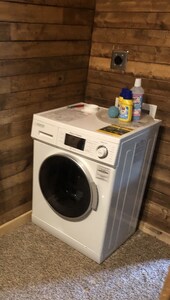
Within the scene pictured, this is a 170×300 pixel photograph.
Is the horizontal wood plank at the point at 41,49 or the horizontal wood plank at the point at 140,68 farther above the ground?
the horizontal wood plank at the point at 41,49

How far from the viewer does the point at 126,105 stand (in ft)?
5.22

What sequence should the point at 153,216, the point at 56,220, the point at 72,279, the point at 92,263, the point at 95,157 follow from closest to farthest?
the point at 95,157 < the point at 72,279 < the point at 92,263 < the point at 56,220 < the point at 153,216

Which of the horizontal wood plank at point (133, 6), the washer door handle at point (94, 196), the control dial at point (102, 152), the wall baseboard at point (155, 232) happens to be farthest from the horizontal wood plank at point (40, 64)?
the wall baseboard at point (155, 232)

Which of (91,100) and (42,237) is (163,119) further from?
(42,237)

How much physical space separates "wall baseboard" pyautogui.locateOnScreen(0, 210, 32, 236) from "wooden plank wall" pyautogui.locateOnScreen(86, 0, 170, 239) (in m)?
0.81

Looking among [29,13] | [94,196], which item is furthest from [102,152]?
[29,13]

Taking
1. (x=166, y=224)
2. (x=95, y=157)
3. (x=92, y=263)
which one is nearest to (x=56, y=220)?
(x=92, y=263)

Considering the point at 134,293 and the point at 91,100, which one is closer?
the point at 134,293

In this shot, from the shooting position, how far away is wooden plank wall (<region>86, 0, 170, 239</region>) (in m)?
1.65

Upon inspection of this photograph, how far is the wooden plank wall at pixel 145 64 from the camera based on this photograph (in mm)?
1649

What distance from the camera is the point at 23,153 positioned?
1796 millimetres

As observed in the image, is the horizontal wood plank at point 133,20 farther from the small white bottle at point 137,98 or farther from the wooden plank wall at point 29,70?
the small white bottle at point 137,98

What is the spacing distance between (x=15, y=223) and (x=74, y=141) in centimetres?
78

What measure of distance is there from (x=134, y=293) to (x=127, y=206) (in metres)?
0.47
